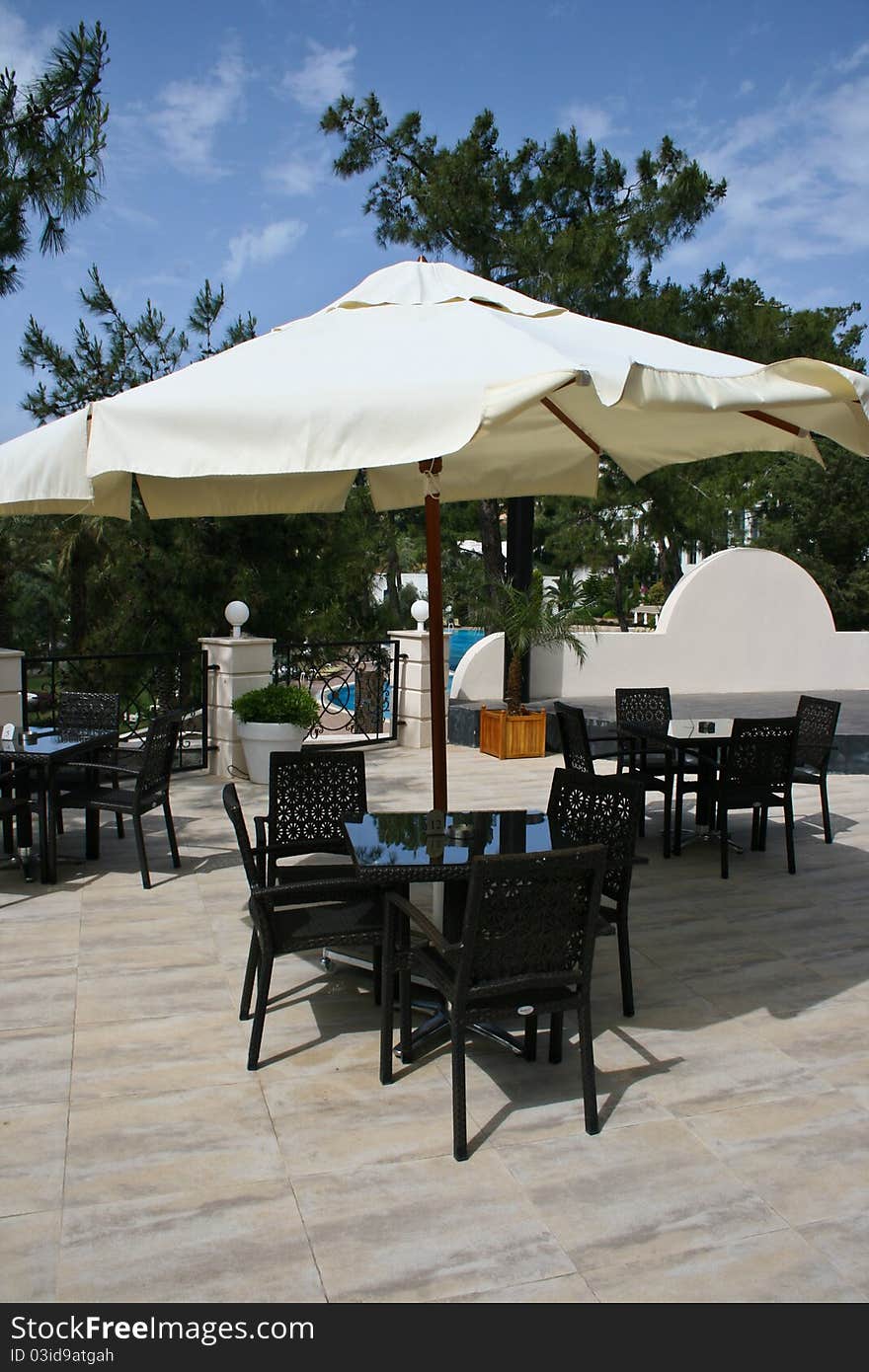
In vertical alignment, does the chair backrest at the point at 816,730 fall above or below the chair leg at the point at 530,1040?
above

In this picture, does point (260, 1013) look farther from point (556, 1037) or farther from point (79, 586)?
point (79, 586)

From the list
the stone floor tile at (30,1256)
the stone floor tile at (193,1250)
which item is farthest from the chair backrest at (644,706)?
the stone floor tile at (30,1256)

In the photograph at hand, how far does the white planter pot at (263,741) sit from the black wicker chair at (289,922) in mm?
4274

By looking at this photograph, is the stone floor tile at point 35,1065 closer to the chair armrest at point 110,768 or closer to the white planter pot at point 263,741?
the chair armrest at point 110,768

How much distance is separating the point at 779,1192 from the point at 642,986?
4.75 ft

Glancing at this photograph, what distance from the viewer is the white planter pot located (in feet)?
26.5

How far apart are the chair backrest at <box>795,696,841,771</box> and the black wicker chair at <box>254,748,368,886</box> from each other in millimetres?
3313

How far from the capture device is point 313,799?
435 cm

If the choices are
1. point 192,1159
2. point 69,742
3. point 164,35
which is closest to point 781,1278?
point 192,1159

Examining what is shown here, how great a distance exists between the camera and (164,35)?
371 inches

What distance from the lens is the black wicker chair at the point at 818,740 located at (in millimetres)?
6422

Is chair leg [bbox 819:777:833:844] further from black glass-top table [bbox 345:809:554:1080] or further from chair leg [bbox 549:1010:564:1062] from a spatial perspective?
chair leg [bbox 549:1010:564:1062]

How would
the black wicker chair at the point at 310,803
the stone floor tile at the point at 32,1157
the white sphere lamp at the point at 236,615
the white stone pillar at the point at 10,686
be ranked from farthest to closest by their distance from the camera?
the white sphere lamp at the point at 236,615 → the white stone pillar at the point at 10,686 → the black wicker chair at the point at 310,803 → the stone floor tile at the point at 32,1157
